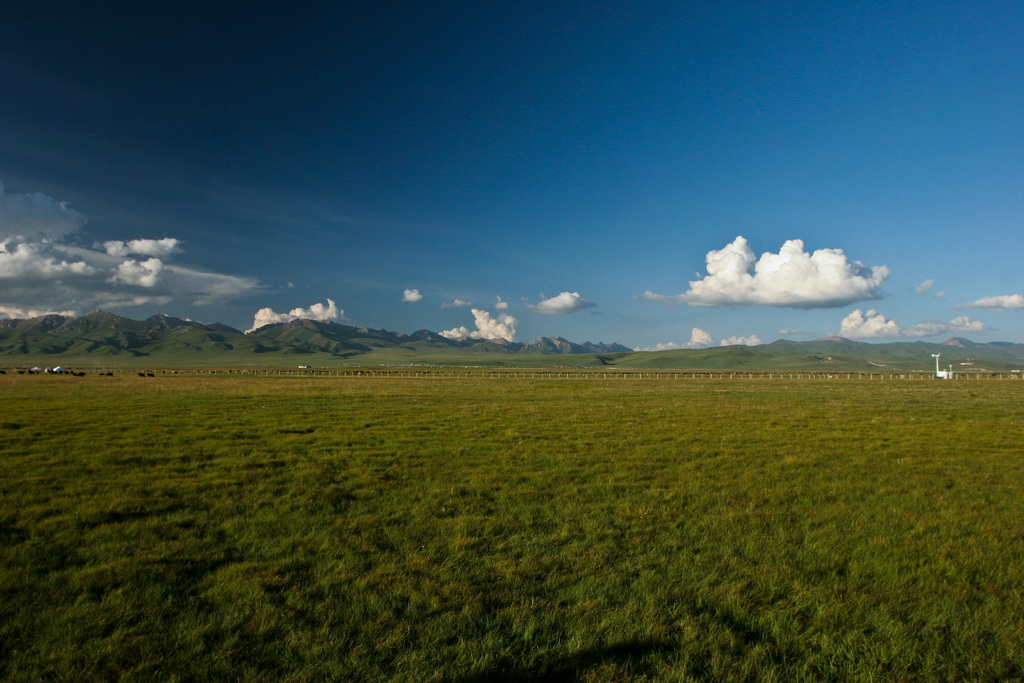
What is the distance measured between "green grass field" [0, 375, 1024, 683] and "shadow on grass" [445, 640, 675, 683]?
0.03m

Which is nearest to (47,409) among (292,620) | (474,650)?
(292,620)

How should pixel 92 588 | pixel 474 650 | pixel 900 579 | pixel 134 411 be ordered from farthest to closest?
1. pixel 134 411
2. pixel 900 579
3. pixel 92 588
4. pixel 474 650

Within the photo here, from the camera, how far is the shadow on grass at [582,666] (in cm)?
512

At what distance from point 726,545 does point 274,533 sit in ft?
27.1

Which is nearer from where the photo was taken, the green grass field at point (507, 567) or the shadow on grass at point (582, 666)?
the shadow on grass at point (582, 666)

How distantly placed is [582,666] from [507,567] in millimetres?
2526

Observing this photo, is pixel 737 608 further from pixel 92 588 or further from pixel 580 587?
pixel 92 588

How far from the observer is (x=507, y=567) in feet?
25.2

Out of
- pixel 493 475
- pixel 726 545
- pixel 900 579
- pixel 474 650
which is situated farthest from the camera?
pixel 493 475

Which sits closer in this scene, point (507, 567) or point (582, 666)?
point (582, 666)

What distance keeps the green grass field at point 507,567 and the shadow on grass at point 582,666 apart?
0.03 meters

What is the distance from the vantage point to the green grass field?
5.44 metres

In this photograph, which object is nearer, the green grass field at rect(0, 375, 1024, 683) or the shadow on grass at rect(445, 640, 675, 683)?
the shadow on grass at rect(445, 640, 675, 683)

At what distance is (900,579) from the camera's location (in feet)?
24.1
